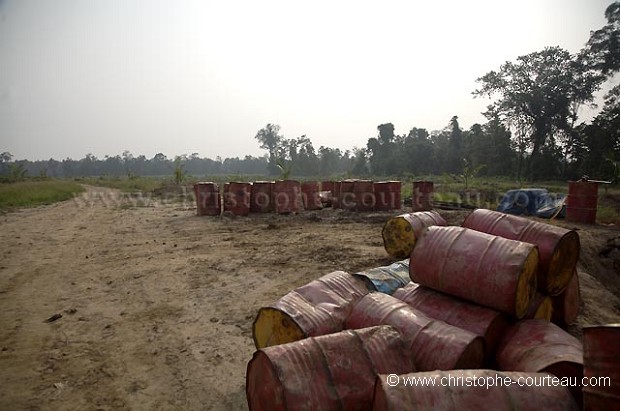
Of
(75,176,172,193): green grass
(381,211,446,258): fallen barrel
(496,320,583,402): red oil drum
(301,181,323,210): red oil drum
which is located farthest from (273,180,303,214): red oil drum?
(75,176,172,193): green grass

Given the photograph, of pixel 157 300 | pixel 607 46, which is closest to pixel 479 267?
pixel 157 300

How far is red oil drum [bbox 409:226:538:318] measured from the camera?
2680 millimetres

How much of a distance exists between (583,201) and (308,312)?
9846 millimetres

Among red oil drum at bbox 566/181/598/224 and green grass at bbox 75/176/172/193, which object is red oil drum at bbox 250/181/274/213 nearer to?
red oil drum at bbox 566/181/598/224

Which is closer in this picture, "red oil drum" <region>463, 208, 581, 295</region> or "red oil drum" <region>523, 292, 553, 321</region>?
"red oil drum" <region>523, 292, 553, 321</region>

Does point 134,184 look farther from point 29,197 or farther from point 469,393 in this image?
point 469,393

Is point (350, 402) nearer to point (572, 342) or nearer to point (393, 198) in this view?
point (572, 342)

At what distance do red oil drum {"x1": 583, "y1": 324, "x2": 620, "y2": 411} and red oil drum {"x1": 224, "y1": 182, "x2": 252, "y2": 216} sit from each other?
10825 millimetres

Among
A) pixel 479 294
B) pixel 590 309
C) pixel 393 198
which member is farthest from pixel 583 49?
pixel 479 294

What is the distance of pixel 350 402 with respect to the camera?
198 cm

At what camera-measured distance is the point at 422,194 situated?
1135 cm

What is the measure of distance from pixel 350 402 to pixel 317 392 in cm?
20

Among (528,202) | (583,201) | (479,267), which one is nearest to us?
(479,267)

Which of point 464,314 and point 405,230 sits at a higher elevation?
point 405,230
